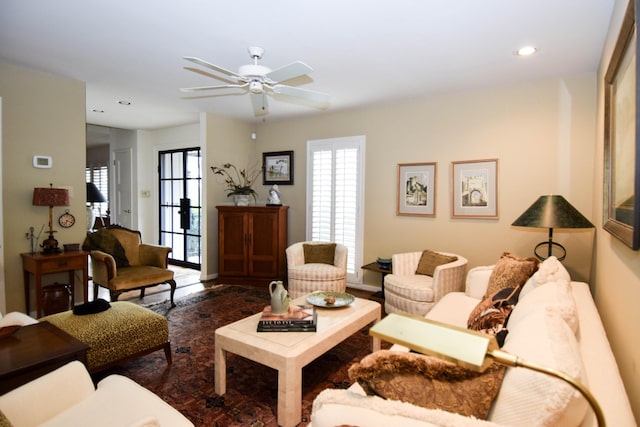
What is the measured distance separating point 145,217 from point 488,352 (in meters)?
7.26

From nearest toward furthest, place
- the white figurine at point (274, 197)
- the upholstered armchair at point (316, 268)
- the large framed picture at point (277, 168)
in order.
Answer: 1. the upholstered armchair at point (316, 268)
2. the white figurine at point (274, 197)
3. the large framed picture at point (277, 168)

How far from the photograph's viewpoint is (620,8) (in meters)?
1.95

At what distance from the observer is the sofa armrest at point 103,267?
3618mm

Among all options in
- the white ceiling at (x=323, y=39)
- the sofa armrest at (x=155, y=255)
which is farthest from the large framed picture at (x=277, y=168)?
the sofa armrest at (x=155, y=255)

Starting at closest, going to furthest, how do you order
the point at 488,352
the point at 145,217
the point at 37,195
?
the point at 488,352
the point at 37,195
the point at 145,217

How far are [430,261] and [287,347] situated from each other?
7.64 ft

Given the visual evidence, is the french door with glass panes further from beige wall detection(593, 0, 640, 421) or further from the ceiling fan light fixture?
beige wall detection(593, 0, 640, 421)

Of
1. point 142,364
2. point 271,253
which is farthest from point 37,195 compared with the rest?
point 271,253

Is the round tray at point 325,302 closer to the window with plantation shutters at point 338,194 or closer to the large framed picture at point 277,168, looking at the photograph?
the window with plantation shutters at point 338,194

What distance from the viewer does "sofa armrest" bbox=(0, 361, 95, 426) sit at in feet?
4.44

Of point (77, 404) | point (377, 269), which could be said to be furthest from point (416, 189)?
point (77, 404)

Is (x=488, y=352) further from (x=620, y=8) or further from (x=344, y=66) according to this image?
(x=344, y=66)

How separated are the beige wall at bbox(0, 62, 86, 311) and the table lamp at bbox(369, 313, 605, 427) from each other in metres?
4.13

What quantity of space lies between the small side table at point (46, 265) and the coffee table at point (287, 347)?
221 cm
